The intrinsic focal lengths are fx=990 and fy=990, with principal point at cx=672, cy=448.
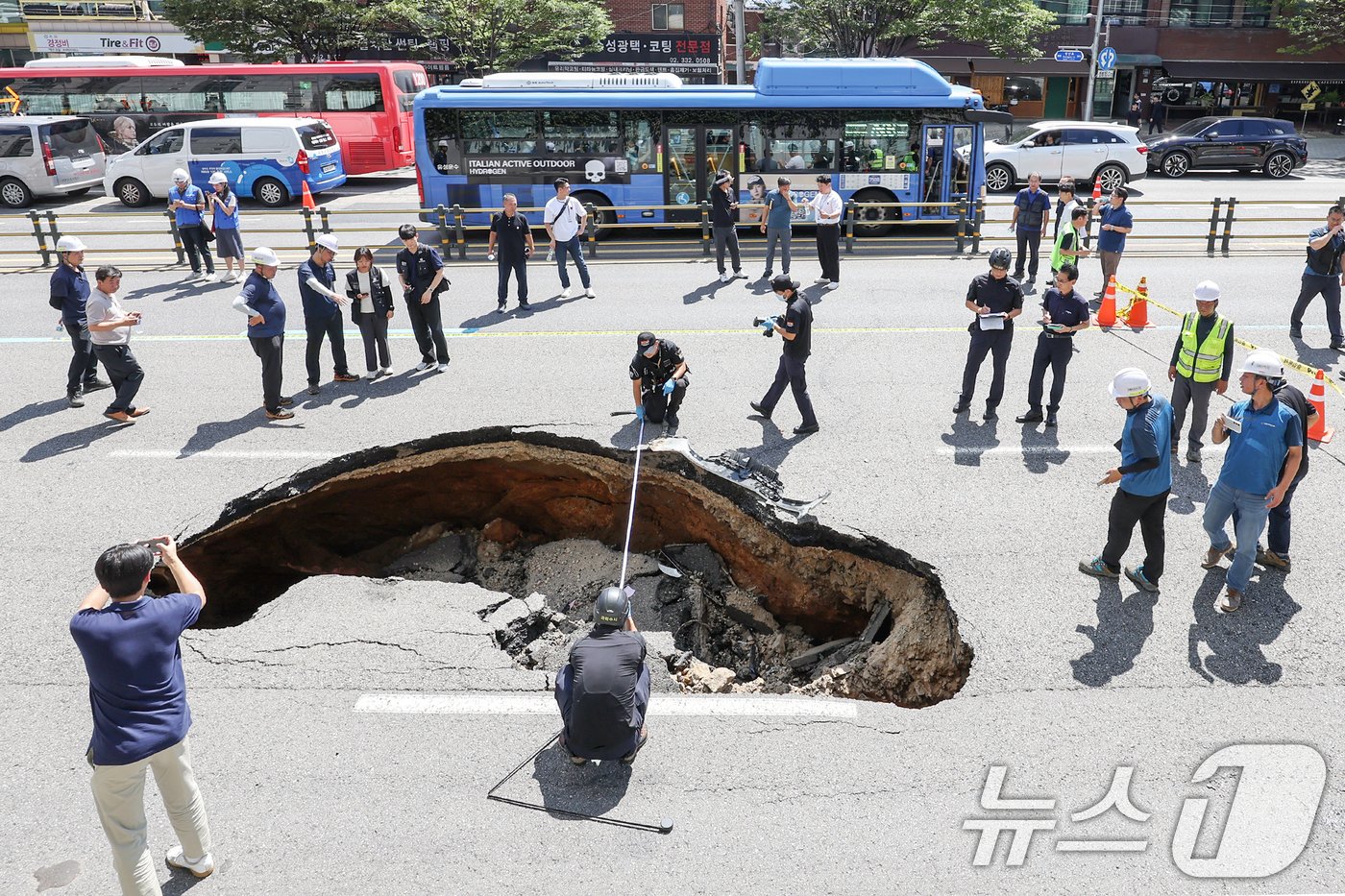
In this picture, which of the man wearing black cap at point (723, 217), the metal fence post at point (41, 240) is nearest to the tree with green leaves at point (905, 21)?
the man wearing black cap at point (723, 217)

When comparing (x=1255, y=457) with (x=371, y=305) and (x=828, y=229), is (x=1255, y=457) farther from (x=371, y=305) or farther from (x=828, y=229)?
(x=828, y=229)

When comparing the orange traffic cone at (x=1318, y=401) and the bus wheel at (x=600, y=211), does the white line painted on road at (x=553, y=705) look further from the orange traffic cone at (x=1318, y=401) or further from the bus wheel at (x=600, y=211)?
the bus wheel at (x=600, y=211)

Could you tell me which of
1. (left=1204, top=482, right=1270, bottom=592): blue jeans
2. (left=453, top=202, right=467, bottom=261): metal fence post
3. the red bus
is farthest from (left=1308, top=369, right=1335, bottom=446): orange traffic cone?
the red bus

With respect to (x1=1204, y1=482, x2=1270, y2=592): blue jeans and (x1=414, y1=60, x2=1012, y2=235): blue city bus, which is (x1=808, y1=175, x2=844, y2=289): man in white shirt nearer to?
(x1=414, y1=60, x2=1012, y2=235): blue city bus

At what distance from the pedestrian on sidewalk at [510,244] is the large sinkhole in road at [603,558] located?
5.20 metres

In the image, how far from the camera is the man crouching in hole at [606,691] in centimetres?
488

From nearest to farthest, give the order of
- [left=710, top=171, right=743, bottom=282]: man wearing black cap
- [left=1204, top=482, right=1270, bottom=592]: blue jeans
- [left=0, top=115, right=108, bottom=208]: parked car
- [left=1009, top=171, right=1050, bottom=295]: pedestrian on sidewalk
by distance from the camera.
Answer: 1. [left=1204, top=482, right=1270, bottom=592]: blue jeans
2. [left=1009, top=171, right=1050, bottom=295]: pedestrian on sidewalk
3. [left=710, top=171, right=743, bottom=282]: man wearing black cap
4. [left=0, top=115, right=108, bottom=208]: parked car

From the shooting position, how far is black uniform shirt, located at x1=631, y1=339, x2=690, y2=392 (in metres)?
8.83

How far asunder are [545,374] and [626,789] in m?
6.67

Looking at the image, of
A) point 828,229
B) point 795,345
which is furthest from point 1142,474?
point 828,229

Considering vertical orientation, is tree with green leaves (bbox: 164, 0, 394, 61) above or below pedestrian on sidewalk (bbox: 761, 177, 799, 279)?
above

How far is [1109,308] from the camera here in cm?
1228

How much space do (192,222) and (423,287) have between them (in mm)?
7194

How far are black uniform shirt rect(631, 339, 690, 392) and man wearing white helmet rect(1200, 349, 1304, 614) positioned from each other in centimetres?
439
